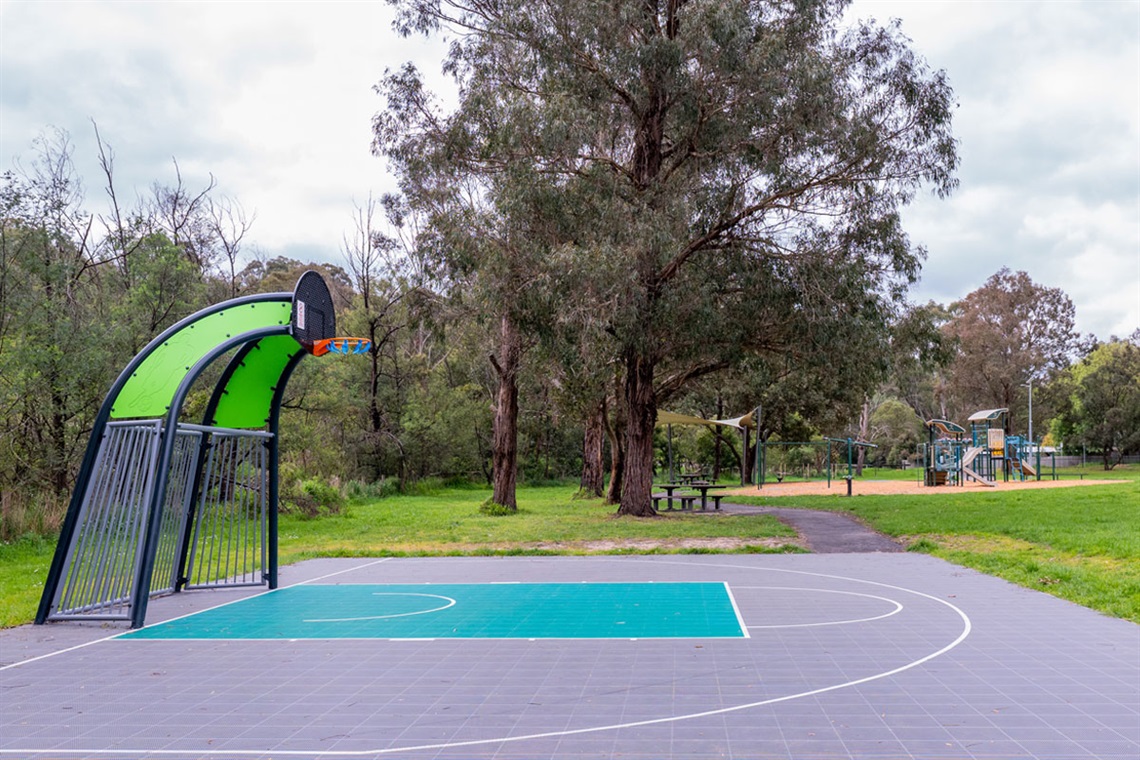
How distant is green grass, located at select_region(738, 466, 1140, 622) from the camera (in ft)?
33.0

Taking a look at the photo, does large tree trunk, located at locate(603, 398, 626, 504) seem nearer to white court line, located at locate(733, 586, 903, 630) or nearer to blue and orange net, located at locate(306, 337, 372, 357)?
white court line, located at locate(733, 586, 903, 630)

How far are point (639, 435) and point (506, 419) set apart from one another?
4451mm

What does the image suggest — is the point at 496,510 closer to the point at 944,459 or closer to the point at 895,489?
the point at 895,489


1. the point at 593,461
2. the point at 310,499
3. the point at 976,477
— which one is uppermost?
the point at 593,461

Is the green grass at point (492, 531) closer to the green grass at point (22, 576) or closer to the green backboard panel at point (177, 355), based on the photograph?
the green grass at point (22, 576)

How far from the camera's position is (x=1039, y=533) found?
14.2 meters

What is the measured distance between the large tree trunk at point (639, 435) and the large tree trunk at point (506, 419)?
150 inches

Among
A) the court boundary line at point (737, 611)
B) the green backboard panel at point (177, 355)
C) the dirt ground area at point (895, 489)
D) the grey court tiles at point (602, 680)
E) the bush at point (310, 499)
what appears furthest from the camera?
the dirt ground area at point (895, 489)

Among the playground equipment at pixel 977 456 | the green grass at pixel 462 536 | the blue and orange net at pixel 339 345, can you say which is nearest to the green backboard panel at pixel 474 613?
the green grass at pixel 462 536

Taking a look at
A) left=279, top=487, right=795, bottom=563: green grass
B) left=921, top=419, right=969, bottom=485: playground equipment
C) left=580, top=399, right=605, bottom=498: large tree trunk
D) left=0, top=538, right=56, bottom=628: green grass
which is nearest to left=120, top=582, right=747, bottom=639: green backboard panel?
left=0, top=538, right=56, bottom=628: green grass

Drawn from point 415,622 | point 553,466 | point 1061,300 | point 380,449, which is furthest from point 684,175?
point 1061,300

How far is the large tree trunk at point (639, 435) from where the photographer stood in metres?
20.5

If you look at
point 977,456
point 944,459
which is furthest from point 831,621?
point 944,459

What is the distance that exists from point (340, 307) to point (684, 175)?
Answer: 99.9 feet
